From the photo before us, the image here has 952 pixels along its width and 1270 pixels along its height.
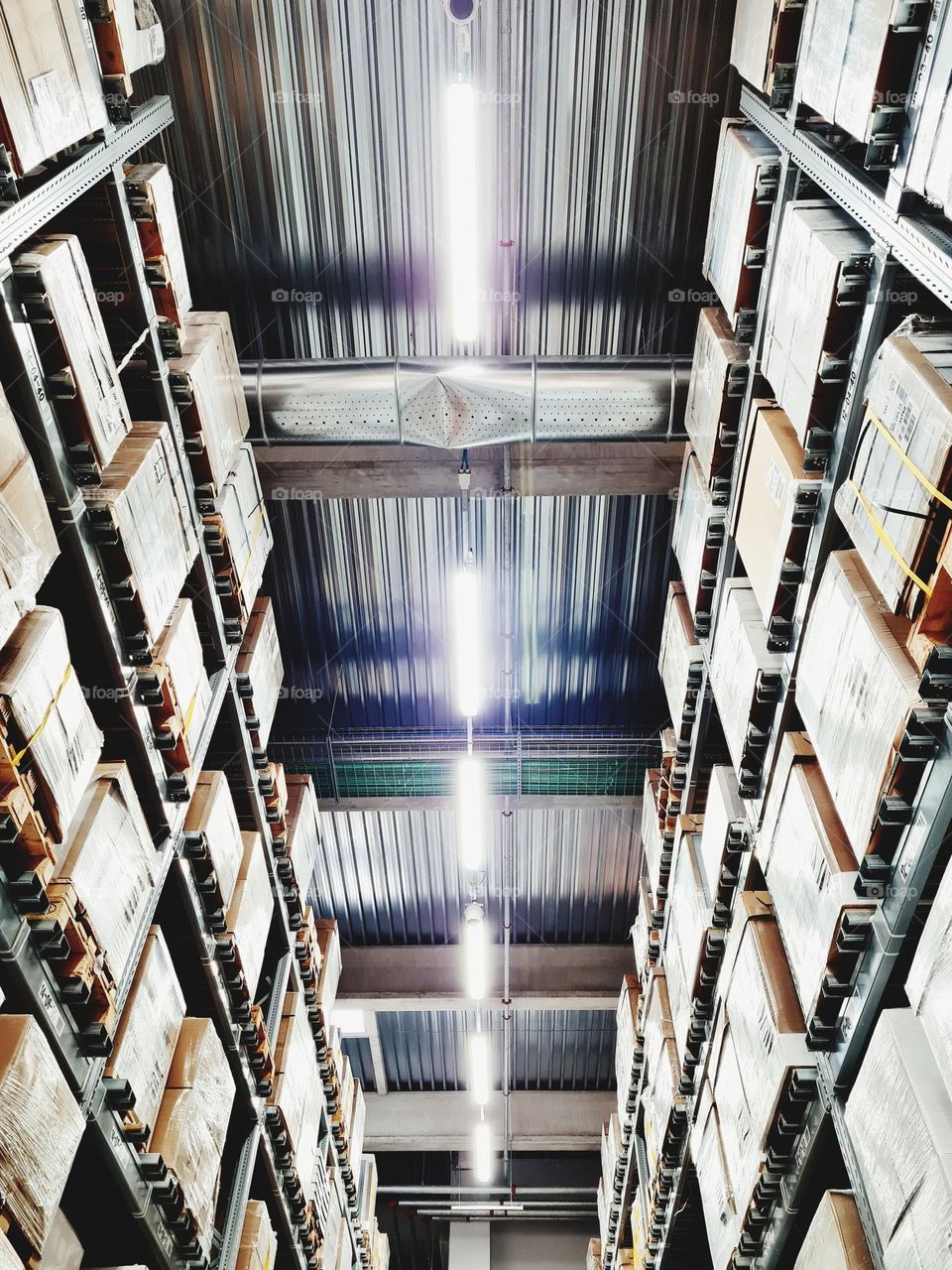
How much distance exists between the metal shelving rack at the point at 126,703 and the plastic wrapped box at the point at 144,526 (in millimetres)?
94

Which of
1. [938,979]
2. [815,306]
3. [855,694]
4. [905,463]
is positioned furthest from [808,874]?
[815,306]

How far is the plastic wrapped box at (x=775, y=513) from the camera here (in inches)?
190

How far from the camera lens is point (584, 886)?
11.9 m

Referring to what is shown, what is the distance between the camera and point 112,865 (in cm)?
472

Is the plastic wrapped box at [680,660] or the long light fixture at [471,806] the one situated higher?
the plastic wrapped box at [680,660]

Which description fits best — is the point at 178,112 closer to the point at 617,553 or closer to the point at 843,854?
the point at 617,553

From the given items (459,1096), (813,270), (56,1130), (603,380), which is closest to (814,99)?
(813,270)

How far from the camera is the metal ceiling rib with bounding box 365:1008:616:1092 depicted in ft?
44.8

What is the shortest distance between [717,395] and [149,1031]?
5187mm

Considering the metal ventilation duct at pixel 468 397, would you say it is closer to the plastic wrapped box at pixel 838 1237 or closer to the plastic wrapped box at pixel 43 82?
the plastic wrapped box at pixel 43 82

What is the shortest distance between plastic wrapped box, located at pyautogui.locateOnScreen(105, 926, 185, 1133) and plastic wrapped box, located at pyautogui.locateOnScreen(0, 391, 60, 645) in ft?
7.41

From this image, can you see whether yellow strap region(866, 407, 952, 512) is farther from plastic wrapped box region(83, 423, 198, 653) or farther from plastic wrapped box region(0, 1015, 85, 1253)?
plastic wrapped box region(0, 1015, 85, 1253)

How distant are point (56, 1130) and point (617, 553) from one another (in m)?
6.82

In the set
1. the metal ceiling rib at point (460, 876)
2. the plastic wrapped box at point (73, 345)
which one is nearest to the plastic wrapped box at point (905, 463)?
the plastic wrapped box at point (73, 345)
